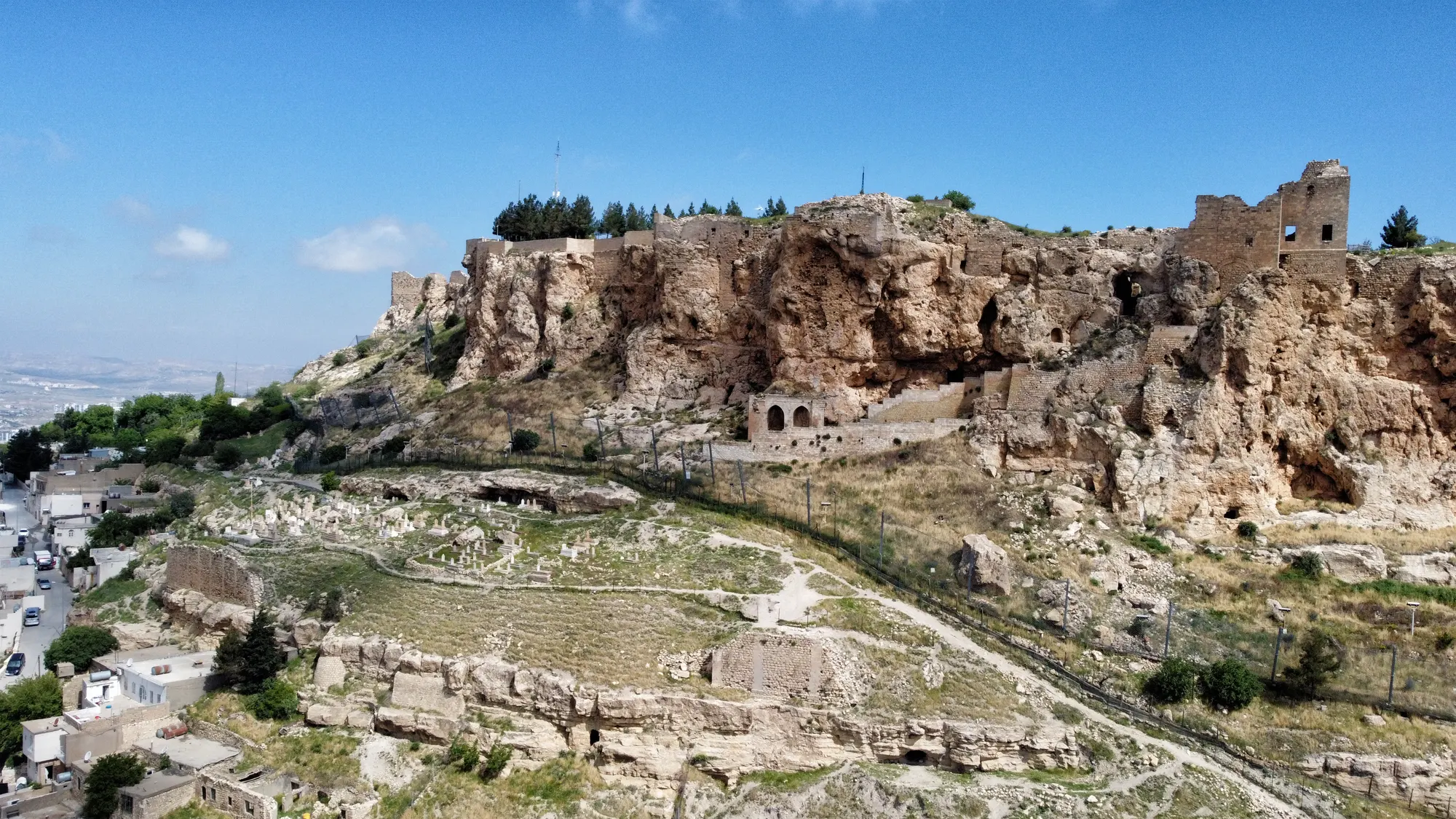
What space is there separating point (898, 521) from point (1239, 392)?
13.1 metres

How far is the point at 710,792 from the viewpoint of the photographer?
2475cm

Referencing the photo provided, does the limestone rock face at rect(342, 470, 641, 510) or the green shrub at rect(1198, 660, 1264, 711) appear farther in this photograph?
the limestone rock face at rect(342, 470, 641, 510)

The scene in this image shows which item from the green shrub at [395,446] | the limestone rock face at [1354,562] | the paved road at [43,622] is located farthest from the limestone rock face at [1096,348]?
the paved road at [43,622]

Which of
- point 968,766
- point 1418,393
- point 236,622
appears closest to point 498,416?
point 236,622

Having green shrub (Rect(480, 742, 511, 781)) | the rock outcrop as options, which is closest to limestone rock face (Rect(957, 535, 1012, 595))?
the rock outcrop

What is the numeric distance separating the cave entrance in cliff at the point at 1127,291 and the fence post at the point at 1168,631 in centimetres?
1442

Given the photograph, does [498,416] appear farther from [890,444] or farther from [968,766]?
[968,766]

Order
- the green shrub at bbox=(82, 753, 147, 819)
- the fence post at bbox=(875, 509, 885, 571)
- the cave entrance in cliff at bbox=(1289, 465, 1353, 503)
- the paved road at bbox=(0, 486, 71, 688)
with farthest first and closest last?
the cave entrance in cliff at bbox=(1289, 465, 1353, 503), the paved road at bbox=(0, 486, 71, 688), the fence post at bbox=(875, 509, 885, 571), the green shrub at bbox=(82, 753, 147, 819)

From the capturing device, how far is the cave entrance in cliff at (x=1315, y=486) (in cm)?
3661

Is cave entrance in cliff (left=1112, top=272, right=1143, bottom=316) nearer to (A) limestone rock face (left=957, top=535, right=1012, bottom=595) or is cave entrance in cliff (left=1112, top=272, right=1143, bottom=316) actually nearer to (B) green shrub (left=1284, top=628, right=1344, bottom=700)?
(A) limestone rock face (left=957, top=535, right=1012, bottom=595)

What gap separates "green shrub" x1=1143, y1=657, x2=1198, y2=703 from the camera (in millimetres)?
26844

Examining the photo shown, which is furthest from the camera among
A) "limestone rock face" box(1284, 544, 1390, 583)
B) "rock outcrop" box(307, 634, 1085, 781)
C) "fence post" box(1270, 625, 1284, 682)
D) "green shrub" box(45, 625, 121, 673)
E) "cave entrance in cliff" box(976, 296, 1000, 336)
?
"cave entrance in cliff" box(976, 296, 1000, 336)

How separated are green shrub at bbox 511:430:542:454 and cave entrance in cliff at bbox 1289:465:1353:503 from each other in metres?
28.6

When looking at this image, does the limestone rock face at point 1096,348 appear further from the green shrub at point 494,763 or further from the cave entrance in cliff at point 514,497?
the green shrub at point 494,763
